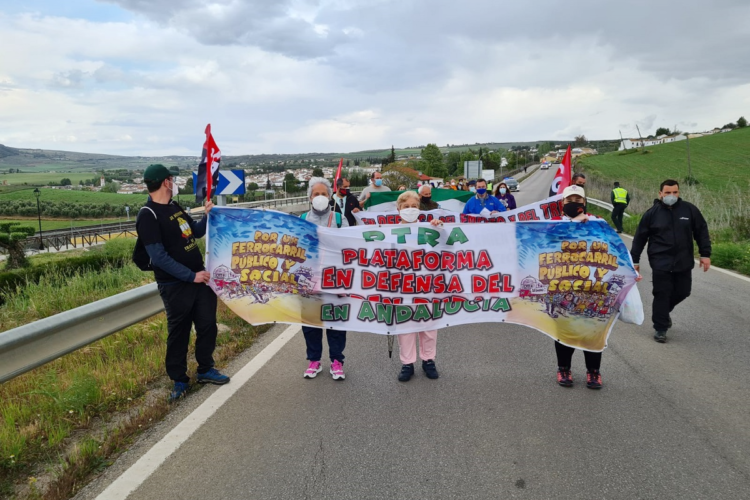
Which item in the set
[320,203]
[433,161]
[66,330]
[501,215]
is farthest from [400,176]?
[433,161]

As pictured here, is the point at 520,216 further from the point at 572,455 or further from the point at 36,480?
the point at 36,480

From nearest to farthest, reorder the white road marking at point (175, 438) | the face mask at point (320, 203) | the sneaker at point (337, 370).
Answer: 1. the white road marking at point (175, 438)
2. the sneaker at point (337, 370)
3. the face mask at point (320, 203)

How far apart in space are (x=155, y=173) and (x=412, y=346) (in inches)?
108

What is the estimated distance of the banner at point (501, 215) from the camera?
8.09 meters

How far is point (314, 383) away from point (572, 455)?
2.32 m

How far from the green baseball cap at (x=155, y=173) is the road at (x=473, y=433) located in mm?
1883

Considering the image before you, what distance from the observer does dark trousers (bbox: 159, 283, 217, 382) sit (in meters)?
4.47

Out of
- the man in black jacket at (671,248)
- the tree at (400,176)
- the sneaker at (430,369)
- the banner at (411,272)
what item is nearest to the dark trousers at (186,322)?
the banner at (411,272)

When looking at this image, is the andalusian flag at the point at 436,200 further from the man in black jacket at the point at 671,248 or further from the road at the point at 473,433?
the road at the point at 473,433

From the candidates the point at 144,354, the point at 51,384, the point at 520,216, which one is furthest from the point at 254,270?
the point at 520,216

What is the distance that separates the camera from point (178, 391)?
4.38 m

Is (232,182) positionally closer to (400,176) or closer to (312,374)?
(312,374)

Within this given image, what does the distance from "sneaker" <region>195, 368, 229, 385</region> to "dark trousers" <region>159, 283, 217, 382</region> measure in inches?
1.6

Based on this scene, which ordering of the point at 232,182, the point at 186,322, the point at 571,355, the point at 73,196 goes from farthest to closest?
the point at 73,196
the point at 232,182
the point at 571,355
the point at 186,322
